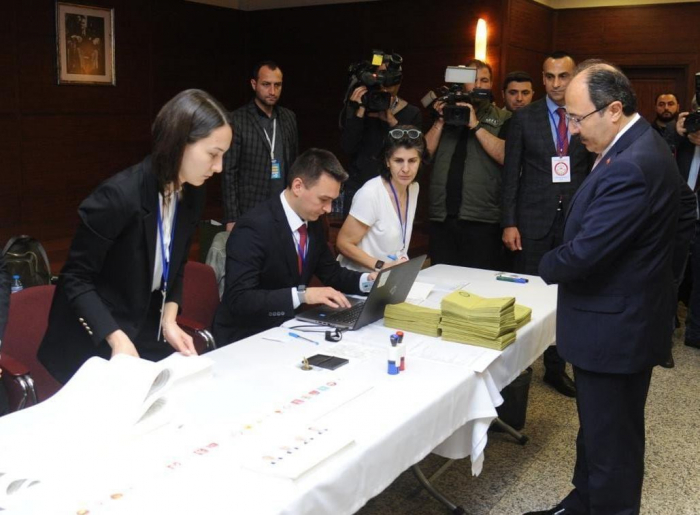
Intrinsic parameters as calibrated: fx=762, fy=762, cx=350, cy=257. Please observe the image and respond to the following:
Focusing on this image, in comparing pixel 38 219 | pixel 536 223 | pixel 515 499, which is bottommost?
pixel 515 499

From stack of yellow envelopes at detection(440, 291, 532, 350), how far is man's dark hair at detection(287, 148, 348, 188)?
665mm

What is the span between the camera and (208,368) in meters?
2.06

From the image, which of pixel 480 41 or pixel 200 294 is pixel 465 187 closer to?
pixel 200 294

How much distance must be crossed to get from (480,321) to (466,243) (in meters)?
1.92

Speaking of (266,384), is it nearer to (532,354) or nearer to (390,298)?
(390,298)

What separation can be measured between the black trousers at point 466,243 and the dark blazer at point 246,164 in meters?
1.08

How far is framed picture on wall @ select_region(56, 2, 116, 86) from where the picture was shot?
252 inches

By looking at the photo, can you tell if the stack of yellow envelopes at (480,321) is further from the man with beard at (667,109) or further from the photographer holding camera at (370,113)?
the man with beard at (667,109)

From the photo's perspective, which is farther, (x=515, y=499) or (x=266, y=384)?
(x=515, y=499)

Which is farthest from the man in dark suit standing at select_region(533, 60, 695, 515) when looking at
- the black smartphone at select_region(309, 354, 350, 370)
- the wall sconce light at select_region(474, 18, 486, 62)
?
the wall sconce light at select_region(474, 18, 486, 62)

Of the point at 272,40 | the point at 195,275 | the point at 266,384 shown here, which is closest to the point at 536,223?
the point at 195,275

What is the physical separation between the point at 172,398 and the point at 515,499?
64.9 inches

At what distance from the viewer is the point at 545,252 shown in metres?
4.06

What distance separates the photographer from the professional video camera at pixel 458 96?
434 cm
